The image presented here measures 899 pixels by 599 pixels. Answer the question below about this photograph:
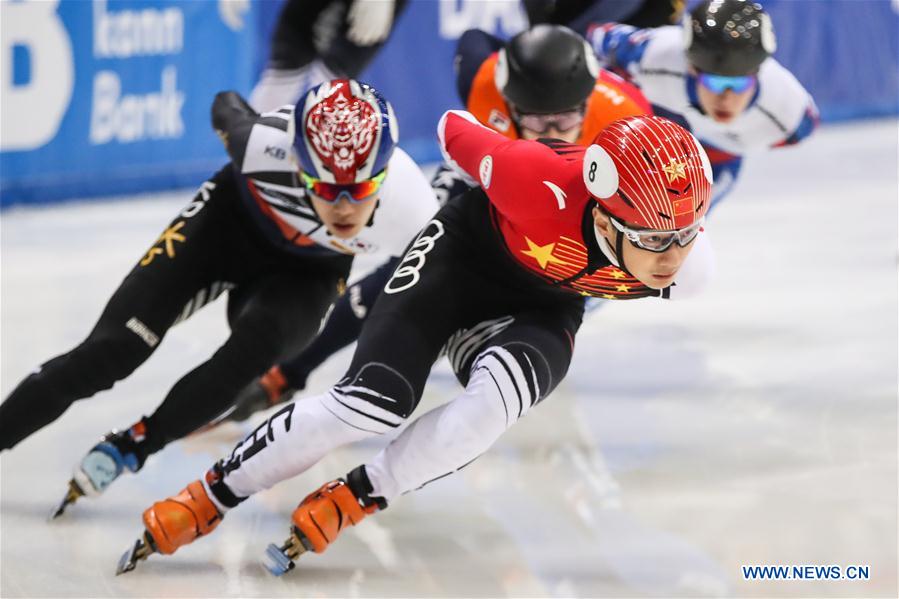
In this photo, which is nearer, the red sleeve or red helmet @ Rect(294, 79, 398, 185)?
the red sleeve

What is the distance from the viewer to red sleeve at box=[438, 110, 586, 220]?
2.91 m

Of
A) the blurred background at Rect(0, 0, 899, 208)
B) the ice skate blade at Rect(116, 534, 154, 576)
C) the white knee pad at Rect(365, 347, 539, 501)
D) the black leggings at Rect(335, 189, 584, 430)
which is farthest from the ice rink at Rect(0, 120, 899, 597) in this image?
the blurred background at Rect(0, 0, 899, 208)

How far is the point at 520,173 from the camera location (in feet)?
9.67

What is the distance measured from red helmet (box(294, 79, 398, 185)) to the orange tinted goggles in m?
0.02

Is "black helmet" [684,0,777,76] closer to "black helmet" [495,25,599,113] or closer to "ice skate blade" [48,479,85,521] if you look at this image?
"black helmet" [495,25,599,113]

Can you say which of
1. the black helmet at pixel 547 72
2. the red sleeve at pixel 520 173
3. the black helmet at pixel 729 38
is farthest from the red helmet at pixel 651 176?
the black helmet at pixel 729 38

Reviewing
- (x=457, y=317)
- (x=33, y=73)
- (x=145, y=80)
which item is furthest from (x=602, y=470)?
(x=145, y=80)

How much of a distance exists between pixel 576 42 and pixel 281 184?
105 centimetres

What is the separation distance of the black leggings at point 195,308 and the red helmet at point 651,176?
1140 millimetres

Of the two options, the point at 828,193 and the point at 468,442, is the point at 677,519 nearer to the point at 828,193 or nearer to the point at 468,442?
the point at 468,442

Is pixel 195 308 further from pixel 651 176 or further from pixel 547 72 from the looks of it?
pixel 651 176

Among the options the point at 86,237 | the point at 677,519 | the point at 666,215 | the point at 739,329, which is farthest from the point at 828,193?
the point at 666,215

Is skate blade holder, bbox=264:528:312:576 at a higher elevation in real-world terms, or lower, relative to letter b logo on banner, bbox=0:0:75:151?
higher

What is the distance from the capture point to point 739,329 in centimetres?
541
